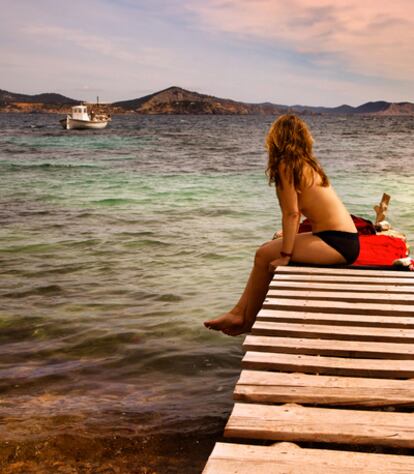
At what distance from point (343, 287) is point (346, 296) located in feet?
0.98

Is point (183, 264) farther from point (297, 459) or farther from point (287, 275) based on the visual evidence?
point (297, 459)

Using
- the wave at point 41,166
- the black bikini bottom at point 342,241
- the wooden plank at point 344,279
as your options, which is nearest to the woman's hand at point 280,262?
the wooden plank at point 344,279

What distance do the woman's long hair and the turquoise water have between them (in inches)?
74.2

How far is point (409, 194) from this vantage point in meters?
18.3

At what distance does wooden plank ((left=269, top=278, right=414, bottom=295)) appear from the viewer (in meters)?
4.74

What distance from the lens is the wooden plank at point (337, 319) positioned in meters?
3.89

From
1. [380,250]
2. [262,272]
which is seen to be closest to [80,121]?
[380,250]

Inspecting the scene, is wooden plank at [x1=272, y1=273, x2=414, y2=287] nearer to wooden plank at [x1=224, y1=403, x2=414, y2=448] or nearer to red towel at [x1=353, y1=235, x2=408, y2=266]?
red towel at [x1=353, y1=235, x2=408, y2=266]

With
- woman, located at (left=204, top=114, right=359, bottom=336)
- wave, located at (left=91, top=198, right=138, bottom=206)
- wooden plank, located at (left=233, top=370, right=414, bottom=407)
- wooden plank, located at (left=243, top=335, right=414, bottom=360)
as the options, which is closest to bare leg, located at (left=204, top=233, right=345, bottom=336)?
woman, located at (left=204, top=114, right=359, bottom=336)

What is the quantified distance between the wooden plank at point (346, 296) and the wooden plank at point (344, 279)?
357mm

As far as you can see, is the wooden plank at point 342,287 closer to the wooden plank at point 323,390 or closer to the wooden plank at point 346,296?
the wooden plank at point 346,296

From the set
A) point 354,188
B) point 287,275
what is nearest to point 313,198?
point 287,275

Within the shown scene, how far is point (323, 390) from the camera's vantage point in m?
2.89

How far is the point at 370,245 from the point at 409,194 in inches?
527
